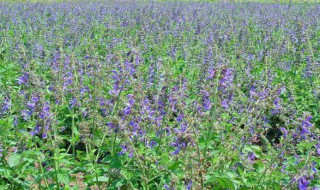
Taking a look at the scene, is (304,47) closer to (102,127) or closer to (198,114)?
(198,114)

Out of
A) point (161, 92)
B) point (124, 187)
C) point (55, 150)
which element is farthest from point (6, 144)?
point (161, 92)

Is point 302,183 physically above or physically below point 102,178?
above

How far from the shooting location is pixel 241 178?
123 inches

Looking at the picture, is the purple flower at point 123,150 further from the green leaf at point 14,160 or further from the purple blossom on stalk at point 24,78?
the purple blossom on stalk at point 24,78

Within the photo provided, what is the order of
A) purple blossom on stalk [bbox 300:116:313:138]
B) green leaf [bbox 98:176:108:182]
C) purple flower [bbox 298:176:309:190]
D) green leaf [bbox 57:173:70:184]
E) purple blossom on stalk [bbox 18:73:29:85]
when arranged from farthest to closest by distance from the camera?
purple blossom on stalk [bbox 18:73:29:85] → green leaf [bbox 98:176:108:182] → green leaf [bbox 57:173:70:184] → purple blossom on stalk [bbox 300:116:313:138] → purple flower [bbox 298:176:309:190]

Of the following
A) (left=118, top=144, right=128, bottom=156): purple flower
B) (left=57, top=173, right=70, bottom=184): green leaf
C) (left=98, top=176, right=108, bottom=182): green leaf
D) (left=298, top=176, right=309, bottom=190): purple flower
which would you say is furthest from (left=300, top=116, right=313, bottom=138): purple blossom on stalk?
(left=57, top=173, right=70, bottom=184): green leaf

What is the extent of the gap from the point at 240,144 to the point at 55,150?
1455mm

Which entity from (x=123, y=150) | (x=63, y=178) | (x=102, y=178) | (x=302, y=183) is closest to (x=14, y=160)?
(x=63, y=178)

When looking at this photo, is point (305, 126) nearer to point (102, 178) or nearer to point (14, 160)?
point (102, 178)

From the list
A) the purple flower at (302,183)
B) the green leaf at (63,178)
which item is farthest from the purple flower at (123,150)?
the purple flower at (302,183)

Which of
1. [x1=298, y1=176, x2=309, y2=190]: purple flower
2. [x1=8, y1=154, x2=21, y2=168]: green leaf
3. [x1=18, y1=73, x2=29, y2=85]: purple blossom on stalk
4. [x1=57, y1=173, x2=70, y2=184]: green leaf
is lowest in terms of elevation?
[x1=57, y1=173, x2=70, y2=184]: green leaf

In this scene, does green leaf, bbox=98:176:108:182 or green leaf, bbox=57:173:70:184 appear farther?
green leaf, bbox=98:176:108:182

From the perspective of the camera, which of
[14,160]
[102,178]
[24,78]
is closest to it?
[14,160]

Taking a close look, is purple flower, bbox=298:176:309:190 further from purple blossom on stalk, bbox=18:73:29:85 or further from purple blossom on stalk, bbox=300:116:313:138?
purple blossom on stalk, bbox=18:73:29:85
